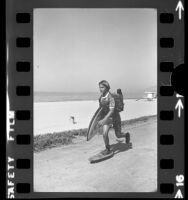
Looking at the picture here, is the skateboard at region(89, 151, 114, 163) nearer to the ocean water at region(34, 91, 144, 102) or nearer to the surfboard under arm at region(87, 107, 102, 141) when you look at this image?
the surfboard under arm at region(87, 107, 102, 141)

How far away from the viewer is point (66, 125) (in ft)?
4.45

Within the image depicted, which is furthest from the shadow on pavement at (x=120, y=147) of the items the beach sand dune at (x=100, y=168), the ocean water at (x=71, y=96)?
the ocean water at (x=71, y=96)

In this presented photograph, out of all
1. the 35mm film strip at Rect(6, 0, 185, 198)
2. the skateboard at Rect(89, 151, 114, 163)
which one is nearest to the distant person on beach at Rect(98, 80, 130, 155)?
the skateboard at Rect(89, 151, 114, 163)

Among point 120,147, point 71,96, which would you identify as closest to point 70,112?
point 71,96

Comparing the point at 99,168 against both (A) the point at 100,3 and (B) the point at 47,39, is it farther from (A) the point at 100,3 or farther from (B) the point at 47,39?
(A) the point at 100,3

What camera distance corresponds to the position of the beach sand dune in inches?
52.6

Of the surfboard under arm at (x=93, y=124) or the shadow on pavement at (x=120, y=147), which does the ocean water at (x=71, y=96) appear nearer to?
the surfboard under arm at (x=93, y=124)

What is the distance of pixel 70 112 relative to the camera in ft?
4.46

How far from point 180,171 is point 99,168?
40cm

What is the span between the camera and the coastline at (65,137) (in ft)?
4.42

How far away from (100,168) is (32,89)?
51 cm

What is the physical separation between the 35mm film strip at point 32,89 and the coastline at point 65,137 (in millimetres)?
37

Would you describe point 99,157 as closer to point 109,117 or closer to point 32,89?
point 109,117

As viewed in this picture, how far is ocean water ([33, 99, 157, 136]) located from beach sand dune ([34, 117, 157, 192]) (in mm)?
65
